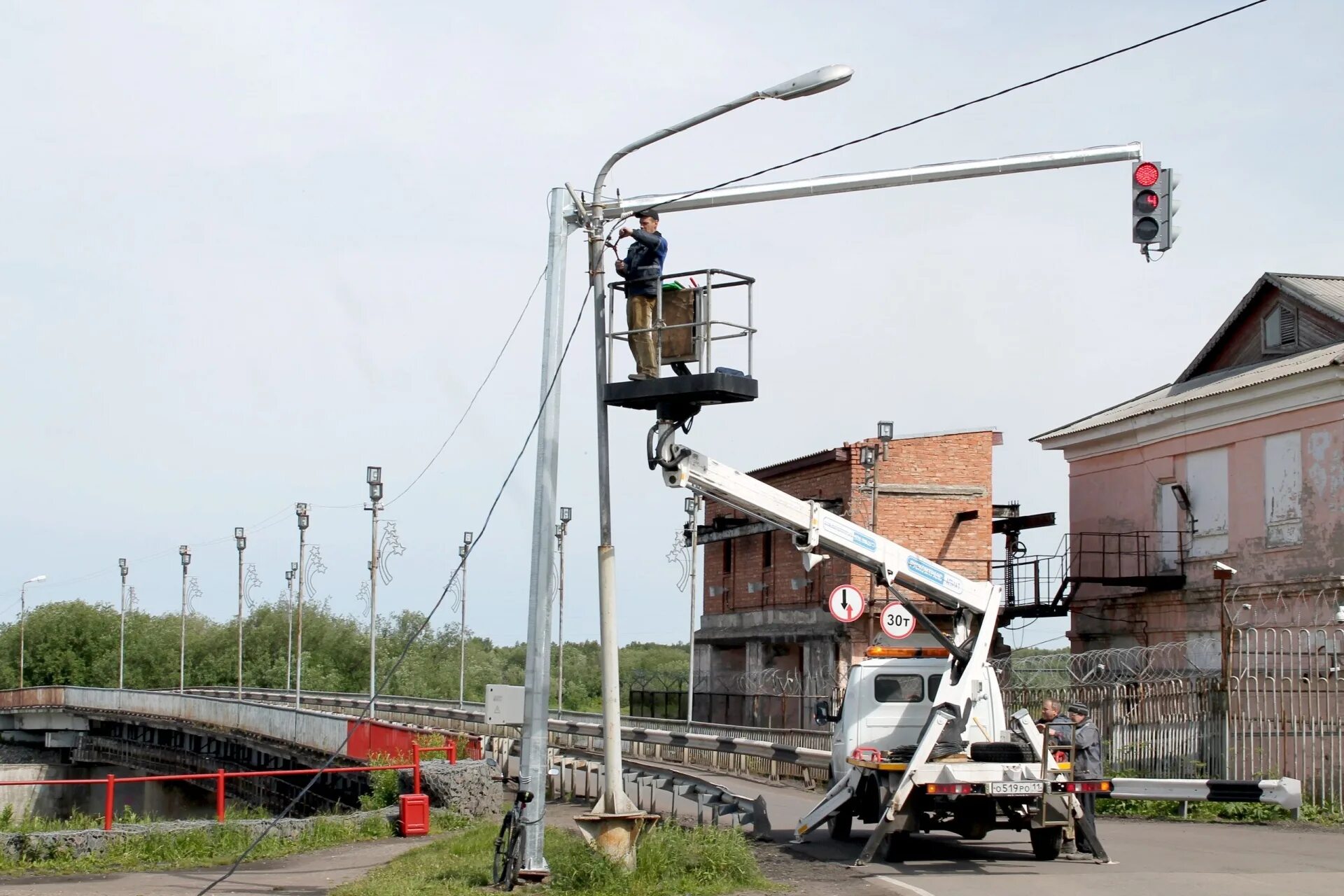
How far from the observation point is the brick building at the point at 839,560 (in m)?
41.9

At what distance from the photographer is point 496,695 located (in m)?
17.9

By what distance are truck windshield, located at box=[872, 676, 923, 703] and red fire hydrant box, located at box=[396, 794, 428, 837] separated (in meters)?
6.51

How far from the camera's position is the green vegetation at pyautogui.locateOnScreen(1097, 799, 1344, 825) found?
773 inches

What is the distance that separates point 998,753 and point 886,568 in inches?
96.3

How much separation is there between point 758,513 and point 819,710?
Answer: 3.85 meters

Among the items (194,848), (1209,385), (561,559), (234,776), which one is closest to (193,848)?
(194,848)

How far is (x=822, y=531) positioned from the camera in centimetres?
1603

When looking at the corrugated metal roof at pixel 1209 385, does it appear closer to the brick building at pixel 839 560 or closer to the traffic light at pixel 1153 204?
the brick building at pixel 839 560

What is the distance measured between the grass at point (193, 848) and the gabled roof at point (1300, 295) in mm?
22858

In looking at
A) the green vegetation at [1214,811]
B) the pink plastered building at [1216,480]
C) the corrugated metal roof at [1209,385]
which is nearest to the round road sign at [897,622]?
the green vegetation at [1214,811]

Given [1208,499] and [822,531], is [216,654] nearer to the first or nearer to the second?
[1208,499]

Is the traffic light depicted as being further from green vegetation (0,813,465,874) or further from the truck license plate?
green vegetation (0,813,465,874)

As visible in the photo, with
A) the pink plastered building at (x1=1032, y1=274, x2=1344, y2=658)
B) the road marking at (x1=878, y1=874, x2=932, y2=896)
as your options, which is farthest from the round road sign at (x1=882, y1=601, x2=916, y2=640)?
the pink plastered building at (x1=1032, y1=274, x2=1344, y2=658)

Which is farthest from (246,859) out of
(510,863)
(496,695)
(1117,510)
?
(1117,510)
